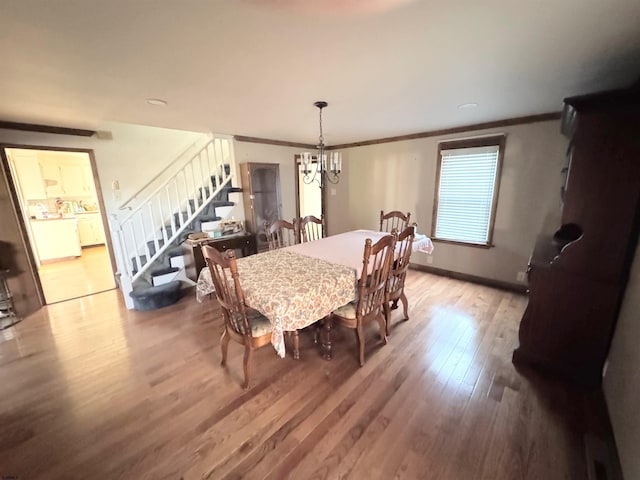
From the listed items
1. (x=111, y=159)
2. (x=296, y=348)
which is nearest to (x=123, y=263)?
(x=111, y=159)

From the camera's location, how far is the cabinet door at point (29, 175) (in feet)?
16.2

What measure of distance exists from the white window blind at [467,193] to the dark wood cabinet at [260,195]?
266cm

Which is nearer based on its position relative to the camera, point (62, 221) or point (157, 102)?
point (157, 102)

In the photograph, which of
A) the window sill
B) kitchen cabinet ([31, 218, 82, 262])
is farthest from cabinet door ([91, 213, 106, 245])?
the window sill

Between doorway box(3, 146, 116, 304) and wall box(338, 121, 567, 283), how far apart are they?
165 inches

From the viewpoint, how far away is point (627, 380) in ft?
4.57

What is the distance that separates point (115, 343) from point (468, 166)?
15.3 feet

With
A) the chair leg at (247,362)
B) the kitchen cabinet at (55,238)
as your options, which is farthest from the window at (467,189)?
the kitchen cabinet at (55,238)

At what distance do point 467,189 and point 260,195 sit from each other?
3.16m

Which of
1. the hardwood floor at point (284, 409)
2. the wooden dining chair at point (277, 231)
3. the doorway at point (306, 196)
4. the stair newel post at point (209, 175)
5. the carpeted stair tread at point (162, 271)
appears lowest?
the hardwood floor at point (284, 409)

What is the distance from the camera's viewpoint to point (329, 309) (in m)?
1.82

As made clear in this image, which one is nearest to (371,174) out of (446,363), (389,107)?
(389,107)

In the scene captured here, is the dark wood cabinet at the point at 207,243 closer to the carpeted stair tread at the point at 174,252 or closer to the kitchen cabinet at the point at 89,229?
the carpeted stair tread at the point at 174,252

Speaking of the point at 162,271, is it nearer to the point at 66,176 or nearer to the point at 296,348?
the point at 296,348
